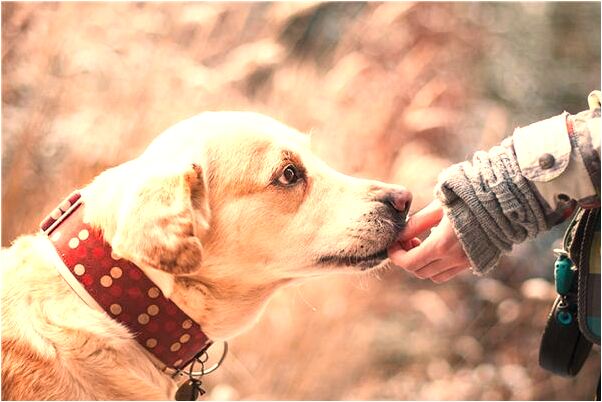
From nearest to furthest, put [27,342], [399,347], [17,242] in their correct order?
[27,342]
[17,242]
[399,347]

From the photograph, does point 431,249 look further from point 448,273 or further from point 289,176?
point 289,176

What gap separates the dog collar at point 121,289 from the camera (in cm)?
133

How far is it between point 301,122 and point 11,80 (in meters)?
1.16

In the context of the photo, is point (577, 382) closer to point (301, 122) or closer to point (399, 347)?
point (399, 347)

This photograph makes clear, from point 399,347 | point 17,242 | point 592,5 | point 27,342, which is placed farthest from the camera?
point 399,347

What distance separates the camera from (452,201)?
133cm

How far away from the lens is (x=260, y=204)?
1485 mm

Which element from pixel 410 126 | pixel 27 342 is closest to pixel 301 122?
pixel 410 126

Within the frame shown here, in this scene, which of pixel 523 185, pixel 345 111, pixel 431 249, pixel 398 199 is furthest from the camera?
pixel 345 111

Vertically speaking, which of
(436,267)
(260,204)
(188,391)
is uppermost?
(260,204)

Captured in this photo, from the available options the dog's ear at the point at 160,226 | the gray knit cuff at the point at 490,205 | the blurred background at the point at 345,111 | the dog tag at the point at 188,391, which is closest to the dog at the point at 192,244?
the dog's ear at the point at 160,226

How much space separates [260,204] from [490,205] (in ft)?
1.62

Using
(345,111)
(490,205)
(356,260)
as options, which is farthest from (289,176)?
(345,111)

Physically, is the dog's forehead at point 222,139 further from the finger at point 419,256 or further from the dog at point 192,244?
the finger at point 419,256
